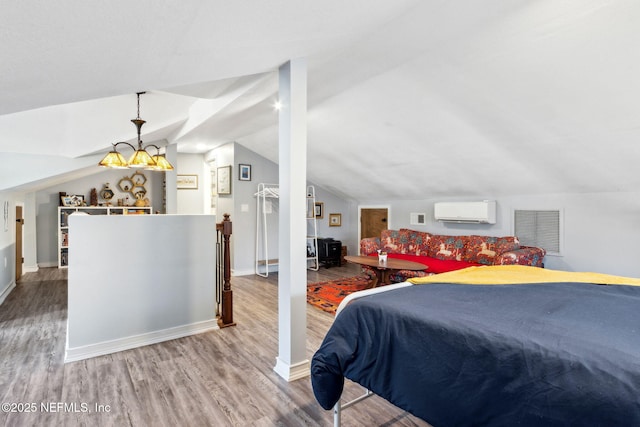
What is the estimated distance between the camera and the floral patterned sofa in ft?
13.4

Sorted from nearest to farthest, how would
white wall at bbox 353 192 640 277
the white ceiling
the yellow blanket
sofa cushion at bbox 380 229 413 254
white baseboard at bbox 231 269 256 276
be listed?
1. the white ceiling
2. the yellow blanket
3. white wall at bbox 353 192 640 277
4. sofa cushion at bbox 380 229 413 254
5. white baseboard at bbox 231 269 256 276

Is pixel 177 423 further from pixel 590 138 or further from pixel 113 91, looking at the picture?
pixel 590 138

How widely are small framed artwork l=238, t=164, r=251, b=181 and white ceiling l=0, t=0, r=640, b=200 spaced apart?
80 centimetres

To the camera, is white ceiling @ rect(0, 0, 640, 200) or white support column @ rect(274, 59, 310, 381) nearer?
white ceiling @ rect(0, 0, 640, 200)

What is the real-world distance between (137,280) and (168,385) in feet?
3.36

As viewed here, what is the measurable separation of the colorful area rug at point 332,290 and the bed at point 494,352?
2186 mm

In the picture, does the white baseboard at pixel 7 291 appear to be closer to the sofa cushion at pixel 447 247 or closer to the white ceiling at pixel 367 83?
the white ceiling at pixel 367 83

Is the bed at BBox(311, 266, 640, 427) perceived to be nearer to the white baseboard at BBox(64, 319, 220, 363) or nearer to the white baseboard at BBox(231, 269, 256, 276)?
the white baseboard at BBox(64, 319, 220, 363)

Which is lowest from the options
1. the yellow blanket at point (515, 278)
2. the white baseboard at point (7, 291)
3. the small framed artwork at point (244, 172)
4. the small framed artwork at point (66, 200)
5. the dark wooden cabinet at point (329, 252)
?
the white baseboard at point (7, 291)

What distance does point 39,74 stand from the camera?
4.79 ft

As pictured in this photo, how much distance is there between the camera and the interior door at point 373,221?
6.56m

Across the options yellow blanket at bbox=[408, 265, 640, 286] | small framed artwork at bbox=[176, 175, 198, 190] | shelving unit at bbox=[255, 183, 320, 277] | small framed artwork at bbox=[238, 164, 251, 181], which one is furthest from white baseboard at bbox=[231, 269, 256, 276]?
yellow blanket at bbox=[408, 265, 640, 286]

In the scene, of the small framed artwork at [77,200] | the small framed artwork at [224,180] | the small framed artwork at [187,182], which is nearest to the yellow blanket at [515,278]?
the small framed artwork at [224,180]

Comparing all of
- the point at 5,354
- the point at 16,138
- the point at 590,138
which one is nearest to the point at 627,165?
the point at 590,138
